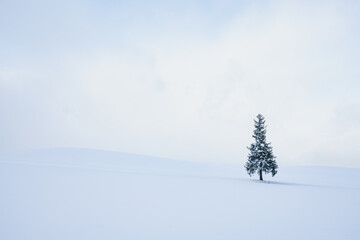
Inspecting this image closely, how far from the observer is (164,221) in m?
9.60

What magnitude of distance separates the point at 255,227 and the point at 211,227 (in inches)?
76.7

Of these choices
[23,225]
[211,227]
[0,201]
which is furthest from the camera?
[0,201]

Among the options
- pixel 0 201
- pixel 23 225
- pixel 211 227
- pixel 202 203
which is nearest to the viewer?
pixel 23 225

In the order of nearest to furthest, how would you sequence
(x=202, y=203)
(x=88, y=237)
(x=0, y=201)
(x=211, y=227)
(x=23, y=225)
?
(x=88, y=237) → (x=23, y=225) → (x=211, y=227) → (x=0, y=201) → (x=202, y=203)

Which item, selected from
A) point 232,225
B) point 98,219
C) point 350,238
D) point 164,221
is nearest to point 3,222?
point 98,219

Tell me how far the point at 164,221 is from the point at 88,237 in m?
3.32

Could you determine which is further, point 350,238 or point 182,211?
point 182,211

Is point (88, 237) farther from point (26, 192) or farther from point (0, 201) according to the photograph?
point (26, 192)

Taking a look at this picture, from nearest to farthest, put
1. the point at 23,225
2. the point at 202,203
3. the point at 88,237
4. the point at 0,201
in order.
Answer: the point at 88,237, the point at 23,225, the point at 0,201, the point at 202,203

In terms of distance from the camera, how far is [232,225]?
30.9ft

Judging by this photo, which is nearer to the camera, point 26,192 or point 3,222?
point 3,222

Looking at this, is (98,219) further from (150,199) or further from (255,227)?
(255,227)

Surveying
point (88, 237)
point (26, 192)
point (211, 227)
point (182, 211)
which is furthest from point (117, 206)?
point (26, 192)

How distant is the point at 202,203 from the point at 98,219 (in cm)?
680
